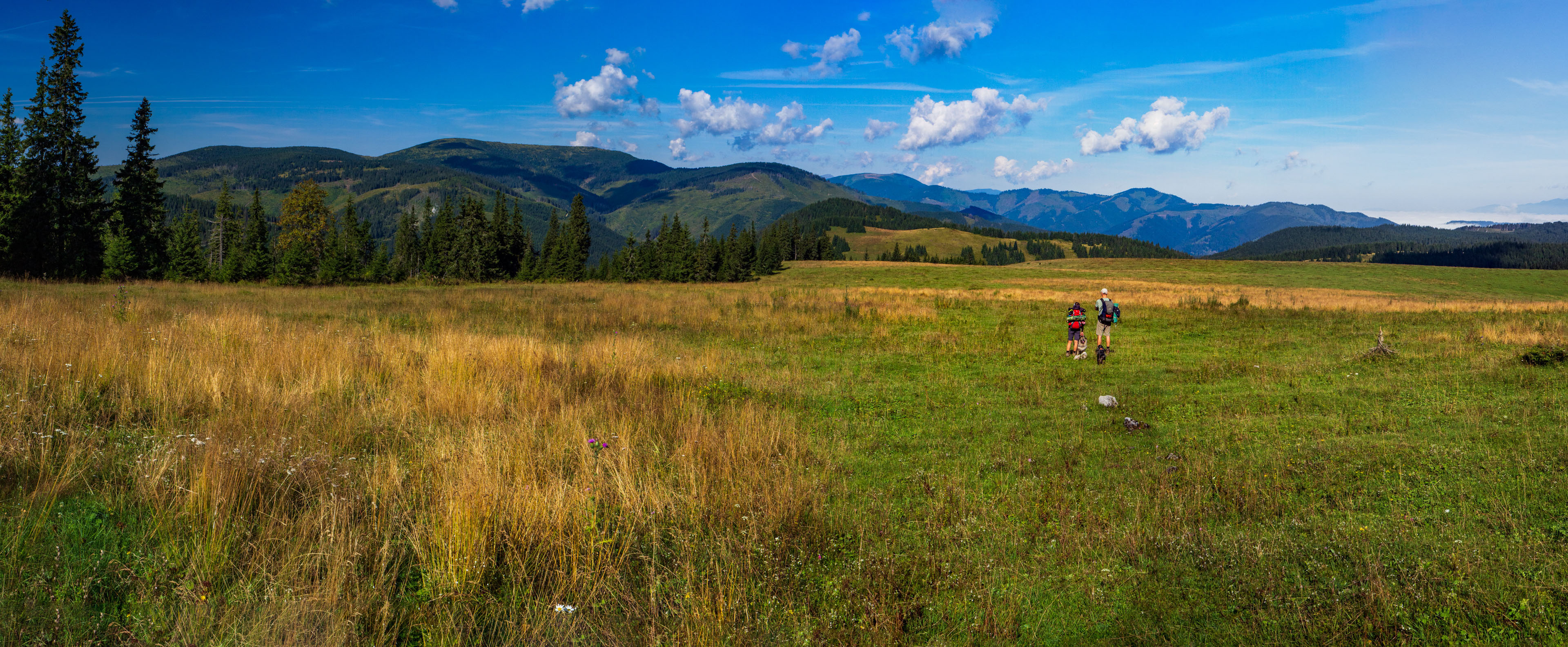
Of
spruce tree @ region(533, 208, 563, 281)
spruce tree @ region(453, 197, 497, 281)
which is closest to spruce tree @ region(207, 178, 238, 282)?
spruce tree @ region(453, 197, 497, 281)

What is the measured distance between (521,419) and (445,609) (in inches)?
131

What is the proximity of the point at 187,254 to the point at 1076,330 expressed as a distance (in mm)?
63405

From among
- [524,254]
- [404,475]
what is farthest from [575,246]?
[404,475]

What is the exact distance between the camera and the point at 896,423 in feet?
29.6

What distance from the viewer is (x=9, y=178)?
100 ft

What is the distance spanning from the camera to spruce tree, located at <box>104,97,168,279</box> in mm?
36375

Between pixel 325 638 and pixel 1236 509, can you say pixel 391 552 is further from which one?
pixel 1236 509

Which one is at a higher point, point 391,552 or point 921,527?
point 391,552

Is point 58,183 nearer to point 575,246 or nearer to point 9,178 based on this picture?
point 9,178

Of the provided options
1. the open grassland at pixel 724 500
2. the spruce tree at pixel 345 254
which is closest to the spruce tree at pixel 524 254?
the spruce tree at pixel 345 254

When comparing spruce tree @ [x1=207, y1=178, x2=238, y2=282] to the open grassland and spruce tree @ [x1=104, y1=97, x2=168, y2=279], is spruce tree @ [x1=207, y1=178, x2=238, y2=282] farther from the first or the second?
the open grassland

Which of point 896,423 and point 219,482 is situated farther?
Answer: point 896,423

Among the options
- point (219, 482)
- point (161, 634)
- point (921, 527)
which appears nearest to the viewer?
point (161, 634)


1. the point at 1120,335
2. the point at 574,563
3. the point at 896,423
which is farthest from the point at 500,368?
the point at 1120,335
